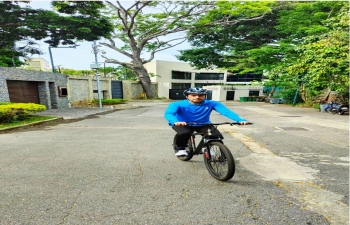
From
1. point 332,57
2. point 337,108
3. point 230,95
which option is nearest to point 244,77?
point 230,95

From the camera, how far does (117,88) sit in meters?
23.9

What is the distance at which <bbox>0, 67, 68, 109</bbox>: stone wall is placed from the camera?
979 cm

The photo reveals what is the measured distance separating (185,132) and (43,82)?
13.3m

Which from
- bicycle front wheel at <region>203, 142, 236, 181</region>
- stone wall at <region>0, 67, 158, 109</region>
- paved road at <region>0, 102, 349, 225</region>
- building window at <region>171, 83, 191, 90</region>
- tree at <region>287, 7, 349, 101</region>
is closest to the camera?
paved road at <region>0, 102, 349, 225</region>

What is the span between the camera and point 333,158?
13.1 feet

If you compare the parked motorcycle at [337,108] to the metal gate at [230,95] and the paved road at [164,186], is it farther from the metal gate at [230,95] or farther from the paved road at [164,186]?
the metal gate at [230,95]

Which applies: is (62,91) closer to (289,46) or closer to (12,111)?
(12,111)

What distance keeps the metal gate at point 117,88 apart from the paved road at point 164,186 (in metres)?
19.1

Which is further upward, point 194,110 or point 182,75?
point 182,75

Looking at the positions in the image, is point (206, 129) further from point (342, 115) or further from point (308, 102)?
point (308, 102)

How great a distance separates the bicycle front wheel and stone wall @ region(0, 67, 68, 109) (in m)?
11.7

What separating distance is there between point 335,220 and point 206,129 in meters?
1.96

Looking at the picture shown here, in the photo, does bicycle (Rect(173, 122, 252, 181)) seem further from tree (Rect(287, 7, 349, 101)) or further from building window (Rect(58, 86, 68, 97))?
building window (Rect(58, 86, 68, 97))

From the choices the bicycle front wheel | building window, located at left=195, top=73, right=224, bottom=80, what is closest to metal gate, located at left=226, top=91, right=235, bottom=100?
building window, located at left=195, top=73, right=224, bottom=80
